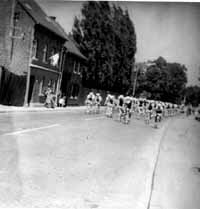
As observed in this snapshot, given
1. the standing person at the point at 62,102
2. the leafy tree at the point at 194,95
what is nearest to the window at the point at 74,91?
the standing person at the point at 62,102

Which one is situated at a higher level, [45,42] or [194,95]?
[45,42]

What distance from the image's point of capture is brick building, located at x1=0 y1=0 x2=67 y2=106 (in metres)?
17.1

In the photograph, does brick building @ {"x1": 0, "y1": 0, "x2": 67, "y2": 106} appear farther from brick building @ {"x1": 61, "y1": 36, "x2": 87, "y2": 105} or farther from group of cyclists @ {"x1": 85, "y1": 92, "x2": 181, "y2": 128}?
group of cyclists @ {"x1": 85, "y1": 92, "x2": 181, "y2": 128}

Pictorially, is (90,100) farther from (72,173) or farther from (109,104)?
(72,173)

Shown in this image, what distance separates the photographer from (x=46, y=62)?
2333 centimetres

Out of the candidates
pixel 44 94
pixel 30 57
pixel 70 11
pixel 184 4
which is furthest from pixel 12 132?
pixel 44 94

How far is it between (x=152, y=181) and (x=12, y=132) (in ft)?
13.9

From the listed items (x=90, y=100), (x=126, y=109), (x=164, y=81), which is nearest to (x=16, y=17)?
(x=90, y=100)

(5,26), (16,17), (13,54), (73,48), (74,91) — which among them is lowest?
(74,91)

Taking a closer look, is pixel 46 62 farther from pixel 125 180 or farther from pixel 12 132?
pixel 125 180

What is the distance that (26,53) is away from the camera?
20.3 m

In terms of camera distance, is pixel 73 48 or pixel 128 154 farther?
pixel 73 48

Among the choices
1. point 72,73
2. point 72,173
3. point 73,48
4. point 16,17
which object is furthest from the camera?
point 72,73

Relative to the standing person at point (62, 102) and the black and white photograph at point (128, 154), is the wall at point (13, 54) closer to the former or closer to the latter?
the standing person at point (62, 102)
